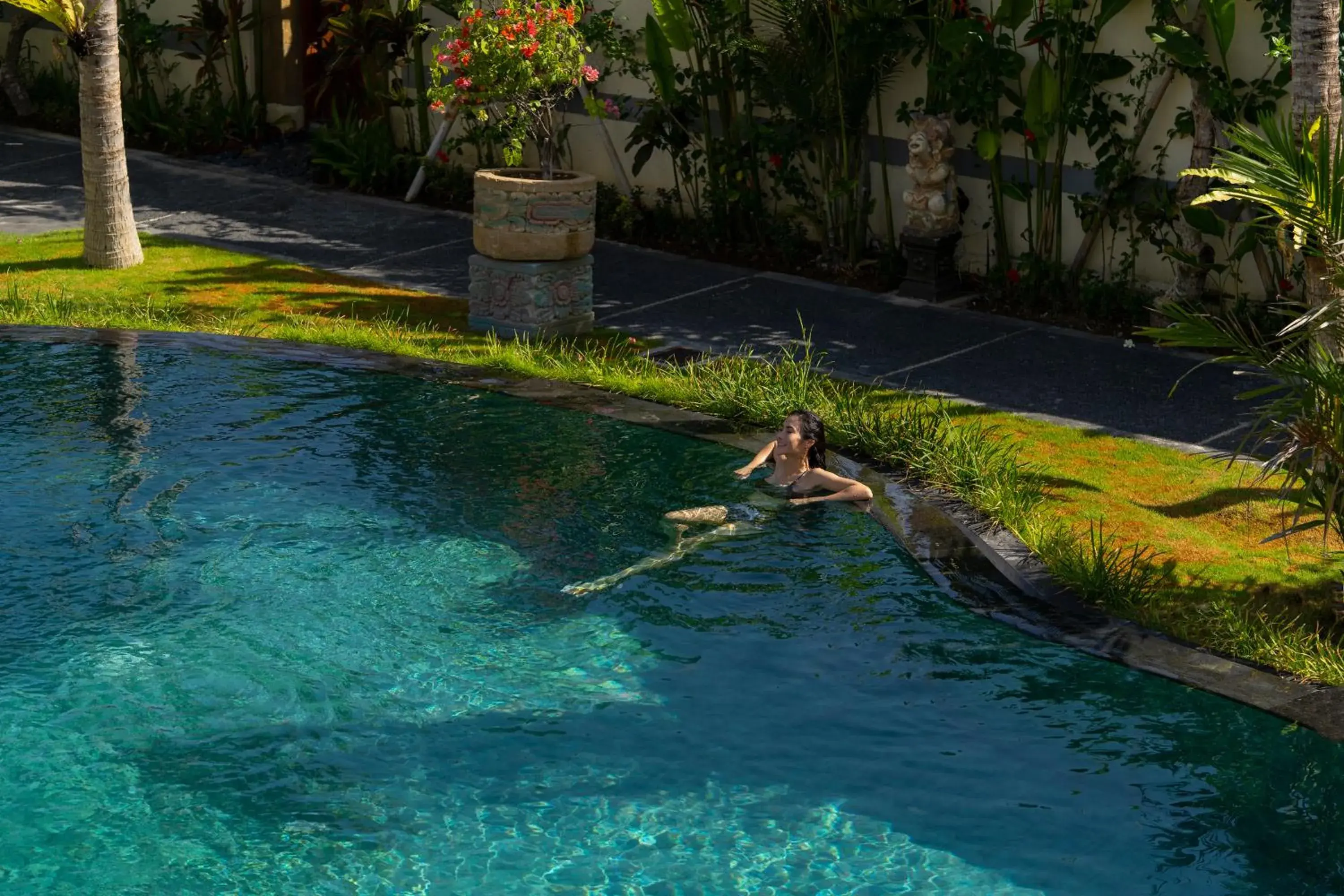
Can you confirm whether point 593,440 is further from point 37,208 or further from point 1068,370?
point 37,208

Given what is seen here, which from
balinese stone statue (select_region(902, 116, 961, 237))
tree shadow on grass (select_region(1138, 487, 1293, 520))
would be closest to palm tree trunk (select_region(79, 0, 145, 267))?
balinese stone statue (select_region(902, 116, 961, 237))

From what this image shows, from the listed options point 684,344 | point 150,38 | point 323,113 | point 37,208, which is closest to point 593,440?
point 684,344

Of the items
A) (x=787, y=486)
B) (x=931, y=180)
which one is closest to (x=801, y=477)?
(x=787, y=486)

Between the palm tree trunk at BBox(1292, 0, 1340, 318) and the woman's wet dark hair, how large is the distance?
2.96 m

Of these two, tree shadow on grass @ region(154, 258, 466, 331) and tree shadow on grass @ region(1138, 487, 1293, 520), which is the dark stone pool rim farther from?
tree shadow on grass @ region(1138, 487, 1293, 520)

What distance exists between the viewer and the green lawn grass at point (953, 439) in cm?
862

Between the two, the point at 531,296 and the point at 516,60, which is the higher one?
the point at 516,60

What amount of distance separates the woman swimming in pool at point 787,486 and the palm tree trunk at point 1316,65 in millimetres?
2947

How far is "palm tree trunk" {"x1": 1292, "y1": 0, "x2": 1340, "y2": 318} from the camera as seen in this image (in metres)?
9.12

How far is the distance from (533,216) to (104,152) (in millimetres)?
4642

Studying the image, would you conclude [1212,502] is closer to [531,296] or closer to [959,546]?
[959,546]

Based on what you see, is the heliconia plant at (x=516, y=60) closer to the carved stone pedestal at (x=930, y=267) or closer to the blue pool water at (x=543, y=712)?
the carved stone pedestal at (x=930, y=267)

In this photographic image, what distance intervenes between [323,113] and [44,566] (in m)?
12.7

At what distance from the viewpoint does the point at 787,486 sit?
33.8 ft
